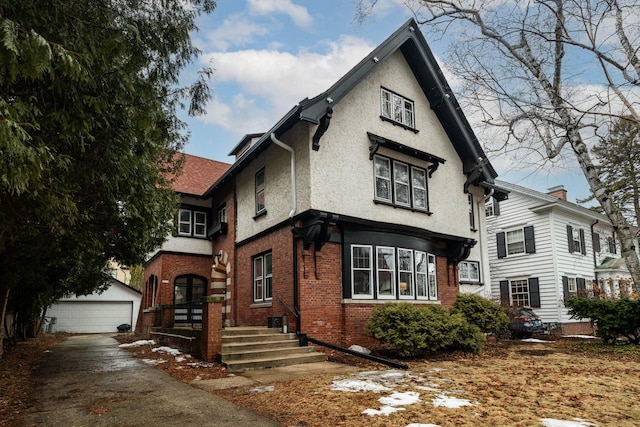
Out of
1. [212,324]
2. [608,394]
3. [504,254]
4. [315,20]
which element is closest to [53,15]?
[315,20]

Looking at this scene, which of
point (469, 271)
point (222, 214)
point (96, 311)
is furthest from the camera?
point (96, 311)

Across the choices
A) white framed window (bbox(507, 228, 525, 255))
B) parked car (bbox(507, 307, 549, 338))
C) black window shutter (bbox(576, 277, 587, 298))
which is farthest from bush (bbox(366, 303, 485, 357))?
black window shutter (bbox(576, 277, 587, 298))

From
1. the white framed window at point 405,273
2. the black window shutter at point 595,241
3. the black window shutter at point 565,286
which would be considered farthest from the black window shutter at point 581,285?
the white framed window at point 405,273

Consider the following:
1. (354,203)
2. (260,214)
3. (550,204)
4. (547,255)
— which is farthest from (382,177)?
(547,255)

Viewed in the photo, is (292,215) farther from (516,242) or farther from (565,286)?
(565,286)

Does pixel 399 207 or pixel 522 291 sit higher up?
pixel 399 207

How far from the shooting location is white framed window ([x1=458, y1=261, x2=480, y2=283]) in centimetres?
2072

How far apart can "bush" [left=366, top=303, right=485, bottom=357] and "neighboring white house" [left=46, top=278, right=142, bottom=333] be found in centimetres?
2646

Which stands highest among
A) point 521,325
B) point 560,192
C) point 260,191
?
point 560,192

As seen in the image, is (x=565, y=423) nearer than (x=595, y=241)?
Yes

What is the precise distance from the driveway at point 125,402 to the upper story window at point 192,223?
380 inches

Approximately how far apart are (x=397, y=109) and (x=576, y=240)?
16.6 meters

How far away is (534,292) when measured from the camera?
2395cm

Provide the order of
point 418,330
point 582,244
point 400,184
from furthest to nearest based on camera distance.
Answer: point 582,244 → point 400,184 → point 418,330
